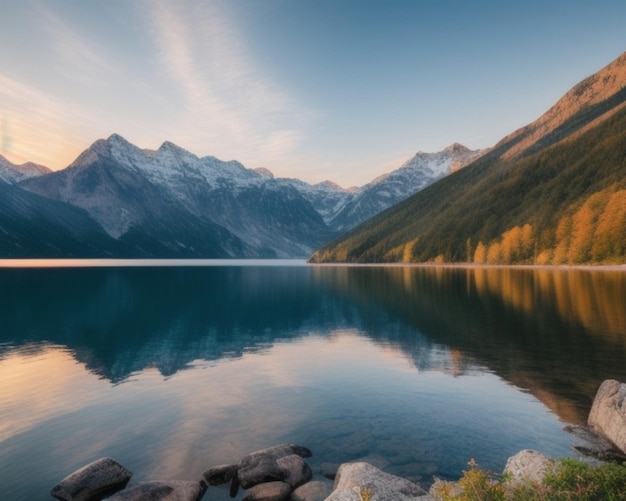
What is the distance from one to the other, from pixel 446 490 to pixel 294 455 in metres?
12.7

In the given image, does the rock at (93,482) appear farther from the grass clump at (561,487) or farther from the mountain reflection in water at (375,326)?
the mountain reflection in water at (375,326)

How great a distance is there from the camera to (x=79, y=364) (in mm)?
44750

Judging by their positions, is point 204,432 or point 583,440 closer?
point 583,440

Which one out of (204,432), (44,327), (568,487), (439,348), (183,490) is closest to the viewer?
(568,487)

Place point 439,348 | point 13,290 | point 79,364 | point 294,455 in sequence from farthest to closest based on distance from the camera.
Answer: point 13,290
point 439,348
point 79,364
point 294,455

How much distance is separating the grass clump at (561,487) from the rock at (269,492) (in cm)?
966

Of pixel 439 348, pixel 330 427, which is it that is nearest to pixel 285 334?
pixel 439 348

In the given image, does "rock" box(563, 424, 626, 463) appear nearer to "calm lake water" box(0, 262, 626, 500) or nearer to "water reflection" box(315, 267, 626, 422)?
"calm lake water" box(0, 262, 626, 500)

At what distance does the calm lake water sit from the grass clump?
10.5m

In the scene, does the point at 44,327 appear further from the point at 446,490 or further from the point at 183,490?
the point at 446,490

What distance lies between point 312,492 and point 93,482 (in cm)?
972

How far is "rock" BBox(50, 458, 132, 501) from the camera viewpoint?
1888cm

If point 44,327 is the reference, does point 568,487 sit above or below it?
above

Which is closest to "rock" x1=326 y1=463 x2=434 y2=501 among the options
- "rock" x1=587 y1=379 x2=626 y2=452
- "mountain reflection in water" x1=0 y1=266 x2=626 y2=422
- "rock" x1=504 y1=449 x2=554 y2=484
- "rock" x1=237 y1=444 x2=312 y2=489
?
"rock" x1=504 y1=449 x2=554 y2=484
